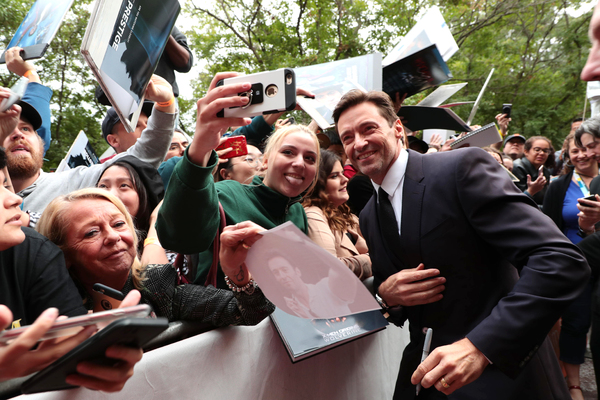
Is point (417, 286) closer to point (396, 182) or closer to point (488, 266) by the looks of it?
point (488, 266)

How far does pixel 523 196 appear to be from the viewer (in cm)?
168

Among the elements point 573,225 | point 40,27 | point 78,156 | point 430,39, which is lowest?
point 573,225

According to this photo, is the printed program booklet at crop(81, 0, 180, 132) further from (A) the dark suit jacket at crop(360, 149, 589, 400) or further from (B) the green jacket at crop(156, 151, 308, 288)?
(A) the dark suit jacket at crop(360, 149, 589, 400)

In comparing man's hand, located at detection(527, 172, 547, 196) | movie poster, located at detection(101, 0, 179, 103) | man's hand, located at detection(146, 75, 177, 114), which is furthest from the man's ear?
man's hand, located at detection(527, 172, 547, 196)

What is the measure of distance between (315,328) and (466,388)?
65 centimetres

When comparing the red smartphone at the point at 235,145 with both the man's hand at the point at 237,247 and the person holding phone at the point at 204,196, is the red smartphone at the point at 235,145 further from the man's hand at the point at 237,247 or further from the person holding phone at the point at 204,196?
the man's hand at the point at 237,247

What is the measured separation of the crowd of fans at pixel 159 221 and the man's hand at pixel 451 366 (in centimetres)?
67

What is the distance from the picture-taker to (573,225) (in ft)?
13.3

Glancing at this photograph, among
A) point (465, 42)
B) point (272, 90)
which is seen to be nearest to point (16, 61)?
point (272, 90)

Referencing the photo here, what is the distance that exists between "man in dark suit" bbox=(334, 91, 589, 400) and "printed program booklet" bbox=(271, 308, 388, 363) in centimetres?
21

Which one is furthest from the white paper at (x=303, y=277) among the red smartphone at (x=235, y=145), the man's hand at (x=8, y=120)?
the red smartphone at (x=235, y=145)

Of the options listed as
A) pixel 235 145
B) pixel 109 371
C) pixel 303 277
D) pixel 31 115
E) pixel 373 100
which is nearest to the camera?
pixel 109 371

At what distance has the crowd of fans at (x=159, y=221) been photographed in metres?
1.45

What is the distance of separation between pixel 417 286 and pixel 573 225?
2988mm
